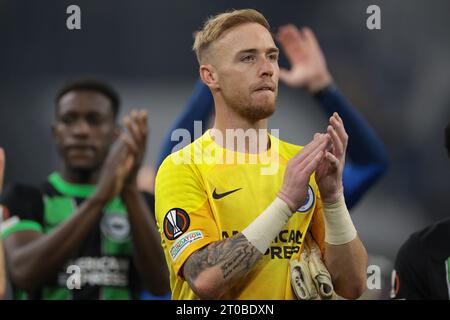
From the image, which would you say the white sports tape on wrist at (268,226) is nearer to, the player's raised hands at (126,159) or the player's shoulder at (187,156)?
the player's shoulder at (187,156)

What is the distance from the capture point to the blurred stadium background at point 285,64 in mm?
4371

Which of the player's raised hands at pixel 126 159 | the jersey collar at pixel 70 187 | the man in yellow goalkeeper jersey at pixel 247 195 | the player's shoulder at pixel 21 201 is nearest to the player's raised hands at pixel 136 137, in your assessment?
the player's raised hands at pixel 126 159

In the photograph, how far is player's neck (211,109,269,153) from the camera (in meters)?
3.07

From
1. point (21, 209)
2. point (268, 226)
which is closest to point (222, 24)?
point (268, 226)

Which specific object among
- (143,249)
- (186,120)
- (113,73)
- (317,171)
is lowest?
(143,249)

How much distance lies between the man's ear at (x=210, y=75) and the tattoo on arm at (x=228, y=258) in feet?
2.05

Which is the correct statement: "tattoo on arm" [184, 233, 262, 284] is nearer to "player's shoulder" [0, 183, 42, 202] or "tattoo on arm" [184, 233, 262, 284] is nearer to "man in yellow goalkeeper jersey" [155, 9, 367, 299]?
"man in yellow goalkeeper jersey" [155, 9, 367, 299]

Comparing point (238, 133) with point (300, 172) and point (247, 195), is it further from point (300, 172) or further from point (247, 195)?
point (300, 172)

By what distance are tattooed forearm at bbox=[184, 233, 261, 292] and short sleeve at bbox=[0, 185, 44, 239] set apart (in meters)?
1.73

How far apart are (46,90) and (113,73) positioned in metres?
0.39
